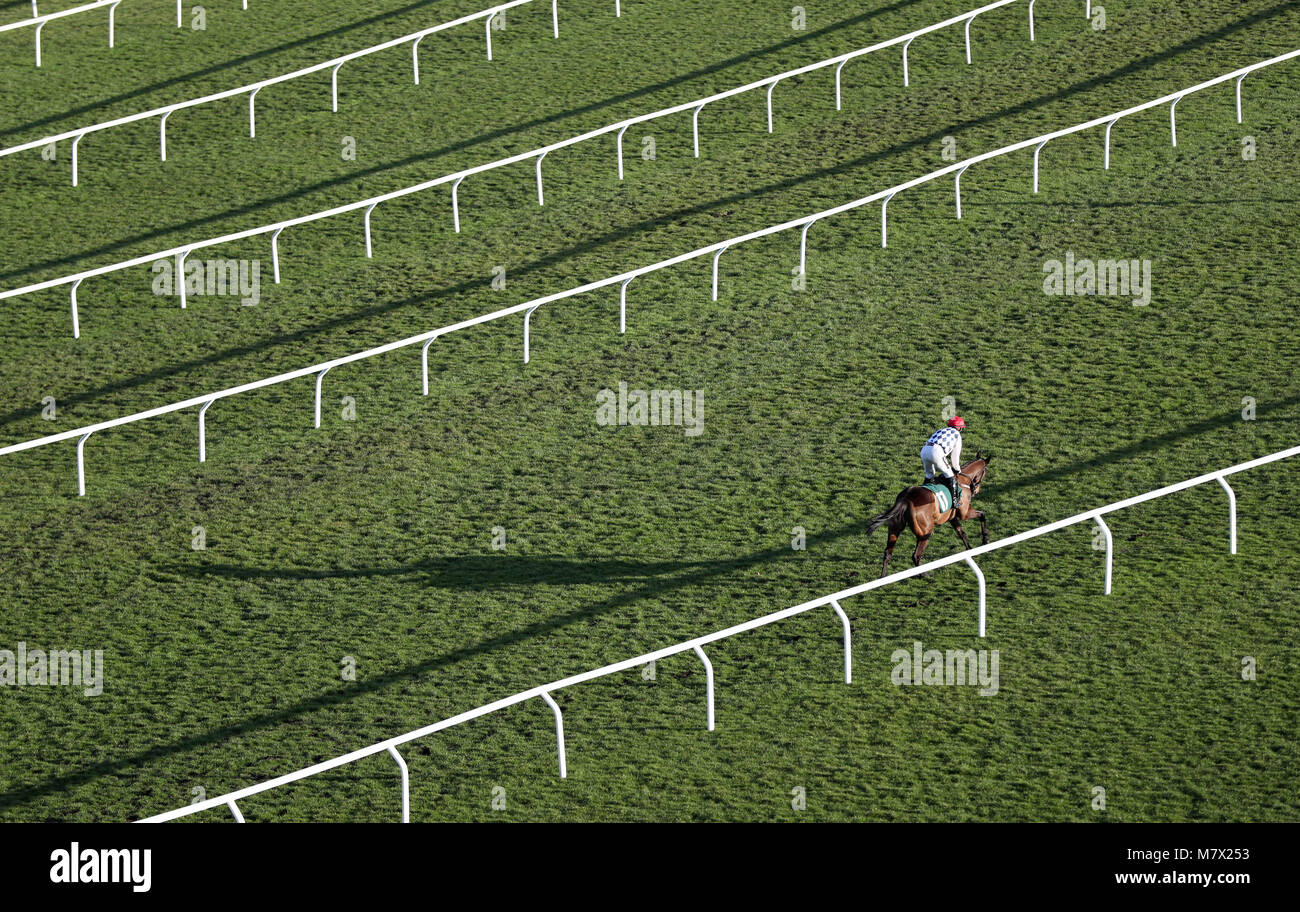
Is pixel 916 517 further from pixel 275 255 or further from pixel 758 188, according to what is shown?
pixel 275 255

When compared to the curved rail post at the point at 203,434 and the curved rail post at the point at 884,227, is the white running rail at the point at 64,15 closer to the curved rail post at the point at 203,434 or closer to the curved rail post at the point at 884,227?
the curved rail post at the point at 203,434

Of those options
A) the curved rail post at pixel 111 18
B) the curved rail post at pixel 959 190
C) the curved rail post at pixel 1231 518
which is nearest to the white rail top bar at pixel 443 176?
the curved rail post at pixel 959 190

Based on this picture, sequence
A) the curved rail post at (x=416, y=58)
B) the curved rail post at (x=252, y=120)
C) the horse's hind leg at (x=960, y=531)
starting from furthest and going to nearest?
1. the curved rail post at (x=416, y=58)
2. the curved rail post at (x=252, y=120)
3. the horse's hind leg at (x=960, y=531)

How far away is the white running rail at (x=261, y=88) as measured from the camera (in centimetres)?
2131

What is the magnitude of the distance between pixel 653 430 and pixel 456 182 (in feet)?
14.9

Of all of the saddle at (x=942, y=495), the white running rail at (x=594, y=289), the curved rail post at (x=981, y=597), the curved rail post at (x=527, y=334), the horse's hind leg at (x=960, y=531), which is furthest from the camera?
the curved rail post at (x=527, y=334)

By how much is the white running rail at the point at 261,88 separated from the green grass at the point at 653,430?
218mm

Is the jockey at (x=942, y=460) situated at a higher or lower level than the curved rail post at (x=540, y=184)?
lower

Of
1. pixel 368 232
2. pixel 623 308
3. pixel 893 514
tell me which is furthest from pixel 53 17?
pixel 893 514

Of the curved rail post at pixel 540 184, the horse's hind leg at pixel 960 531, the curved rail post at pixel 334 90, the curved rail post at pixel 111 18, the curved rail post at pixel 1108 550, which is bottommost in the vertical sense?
the curved rail post at pixel 1108 550

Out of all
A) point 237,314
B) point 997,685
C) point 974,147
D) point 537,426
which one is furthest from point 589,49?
point 997,685

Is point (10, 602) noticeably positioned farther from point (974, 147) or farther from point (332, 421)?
point (974, 147)

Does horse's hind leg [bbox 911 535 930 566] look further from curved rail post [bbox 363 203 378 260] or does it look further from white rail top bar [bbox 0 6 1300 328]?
curved rail post [bbox 363 203 378 260]

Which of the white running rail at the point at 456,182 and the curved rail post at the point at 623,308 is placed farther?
the white running rail at the point at 456,182
